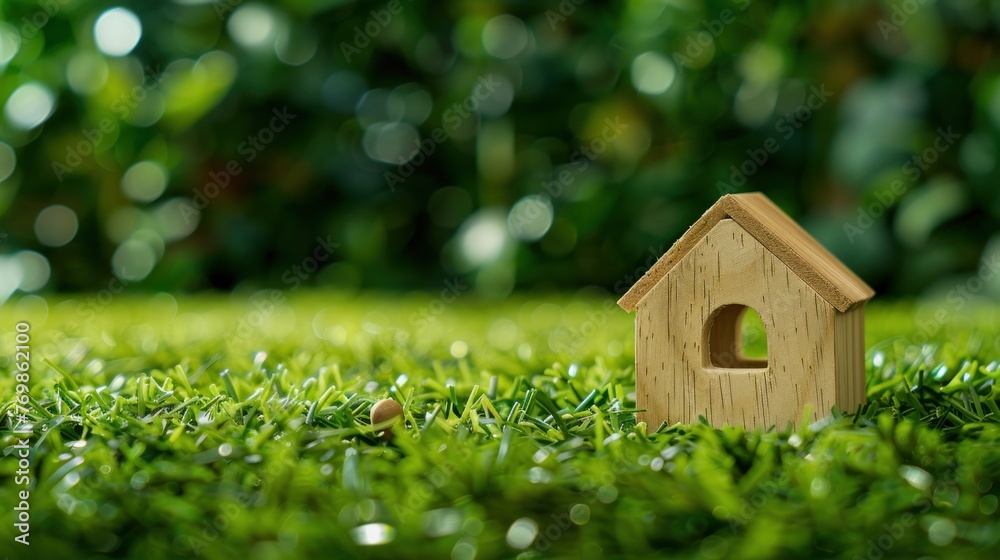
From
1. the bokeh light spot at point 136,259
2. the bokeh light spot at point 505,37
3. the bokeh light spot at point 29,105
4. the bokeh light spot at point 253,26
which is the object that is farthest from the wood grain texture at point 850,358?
the bokeh light spot at point 29,105

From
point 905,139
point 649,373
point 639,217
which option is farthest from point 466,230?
point 649,373

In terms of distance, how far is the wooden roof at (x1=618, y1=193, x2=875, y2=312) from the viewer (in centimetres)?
91

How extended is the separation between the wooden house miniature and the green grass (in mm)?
33

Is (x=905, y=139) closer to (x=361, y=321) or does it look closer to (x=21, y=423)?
(x=361, y=321)

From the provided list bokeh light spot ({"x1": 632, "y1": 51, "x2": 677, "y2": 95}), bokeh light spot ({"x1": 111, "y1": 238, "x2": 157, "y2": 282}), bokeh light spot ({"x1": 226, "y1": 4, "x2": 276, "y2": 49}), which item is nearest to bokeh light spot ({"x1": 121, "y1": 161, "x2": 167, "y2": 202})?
bokeh light spot ({"x1": 111, "y1": 238, "x2": 157, "y2": 282})

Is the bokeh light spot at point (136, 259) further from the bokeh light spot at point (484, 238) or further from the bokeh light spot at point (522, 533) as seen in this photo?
the bokeh light spot at point (522, 533)

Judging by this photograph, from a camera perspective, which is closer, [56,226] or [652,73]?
[652,73]

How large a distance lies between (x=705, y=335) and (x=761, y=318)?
0.06 meters

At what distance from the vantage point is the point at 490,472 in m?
0.76

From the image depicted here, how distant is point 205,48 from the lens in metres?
2.91

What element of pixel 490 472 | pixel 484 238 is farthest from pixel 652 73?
pixel 490 472

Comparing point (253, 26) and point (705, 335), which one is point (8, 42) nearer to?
point (253, 26)

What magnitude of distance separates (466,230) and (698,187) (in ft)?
2.17

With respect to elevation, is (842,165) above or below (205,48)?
below
